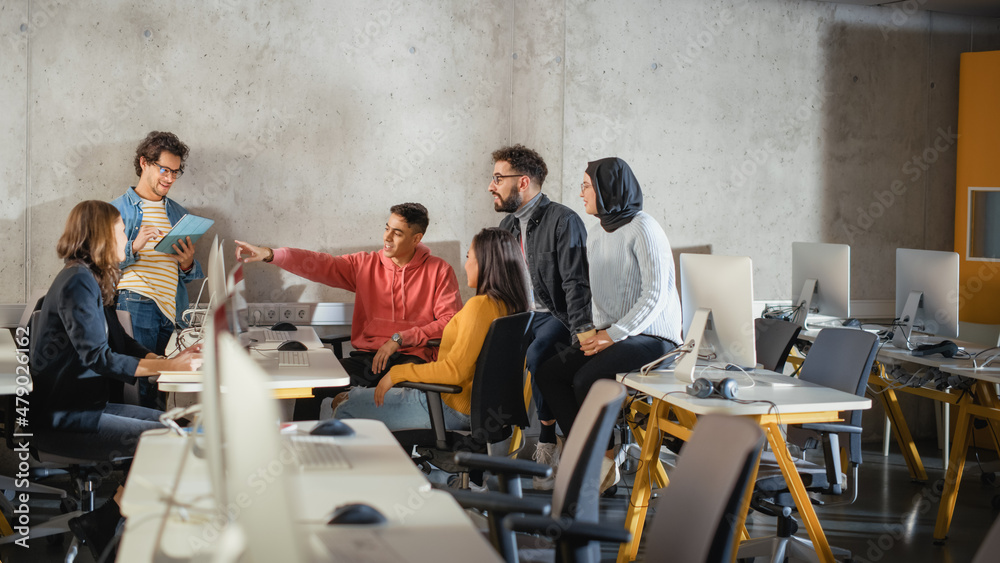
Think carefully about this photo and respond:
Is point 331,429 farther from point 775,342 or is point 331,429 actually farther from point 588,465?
point 775,342

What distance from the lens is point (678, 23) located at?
5.47 meters

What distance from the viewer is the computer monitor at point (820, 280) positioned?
193 inches

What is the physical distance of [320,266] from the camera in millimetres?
4742

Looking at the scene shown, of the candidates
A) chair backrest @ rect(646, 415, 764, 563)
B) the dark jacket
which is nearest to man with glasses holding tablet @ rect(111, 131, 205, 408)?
the dark jacket

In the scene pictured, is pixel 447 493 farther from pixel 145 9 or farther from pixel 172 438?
pixel 145 9

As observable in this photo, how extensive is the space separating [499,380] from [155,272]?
2.27m

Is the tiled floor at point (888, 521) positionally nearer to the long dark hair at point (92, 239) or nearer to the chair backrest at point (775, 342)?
the chair backrest at point (775, 342)

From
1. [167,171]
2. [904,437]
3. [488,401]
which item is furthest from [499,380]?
[904,437]

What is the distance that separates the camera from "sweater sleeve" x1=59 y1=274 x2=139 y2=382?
2.92 metres

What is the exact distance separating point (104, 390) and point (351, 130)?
2.46m

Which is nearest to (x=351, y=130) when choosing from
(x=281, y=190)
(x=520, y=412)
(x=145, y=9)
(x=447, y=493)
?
(x=281, y=190)

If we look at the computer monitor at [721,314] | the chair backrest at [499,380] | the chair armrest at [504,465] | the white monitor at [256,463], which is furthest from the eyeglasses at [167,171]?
the white monitor at [256,463]

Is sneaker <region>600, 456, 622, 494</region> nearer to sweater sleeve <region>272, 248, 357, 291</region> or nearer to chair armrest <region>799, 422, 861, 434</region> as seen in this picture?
chair armrest <region>799, 422, 861, 434</region>

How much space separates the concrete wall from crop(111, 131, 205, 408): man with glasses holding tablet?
0.25m
